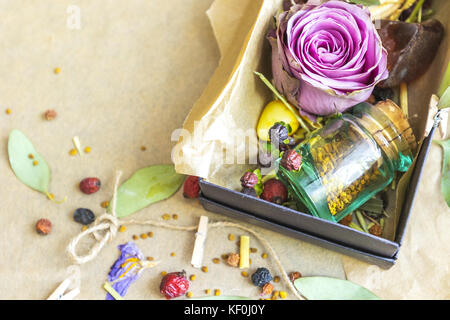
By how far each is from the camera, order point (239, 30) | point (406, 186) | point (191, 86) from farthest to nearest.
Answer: point (191, 86) → point (239, 30) → point (406, 186)

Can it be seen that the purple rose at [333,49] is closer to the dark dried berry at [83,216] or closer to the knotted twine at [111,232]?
the knotted twine at [111,232]

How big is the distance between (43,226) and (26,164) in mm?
142

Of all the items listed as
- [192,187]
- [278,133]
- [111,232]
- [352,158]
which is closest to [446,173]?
[352,158]

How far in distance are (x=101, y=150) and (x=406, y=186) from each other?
0.58 meters

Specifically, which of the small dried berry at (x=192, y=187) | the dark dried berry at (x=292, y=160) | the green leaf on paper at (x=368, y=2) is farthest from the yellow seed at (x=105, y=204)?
the green leaf on paper at (x=368, y=2)

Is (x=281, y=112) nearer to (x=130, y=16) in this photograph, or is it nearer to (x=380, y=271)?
(x=380, y=271)

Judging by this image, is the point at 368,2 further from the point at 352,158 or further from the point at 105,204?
the point at 105,204

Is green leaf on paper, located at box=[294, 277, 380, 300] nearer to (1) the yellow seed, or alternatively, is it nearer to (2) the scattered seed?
(1) the yellow seed

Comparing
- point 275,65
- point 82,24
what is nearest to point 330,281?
point 275,65

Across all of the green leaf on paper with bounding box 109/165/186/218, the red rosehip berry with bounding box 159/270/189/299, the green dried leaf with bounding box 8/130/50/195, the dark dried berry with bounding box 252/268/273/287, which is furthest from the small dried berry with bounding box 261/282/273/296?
the green dried leaf with bounding box 8/130/50/195

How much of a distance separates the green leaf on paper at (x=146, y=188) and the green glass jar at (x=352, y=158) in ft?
0.82

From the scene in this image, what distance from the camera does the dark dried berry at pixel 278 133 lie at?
82 centimetres

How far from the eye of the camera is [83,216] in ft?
2.98

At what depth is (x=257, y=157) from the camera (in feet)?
2.88
